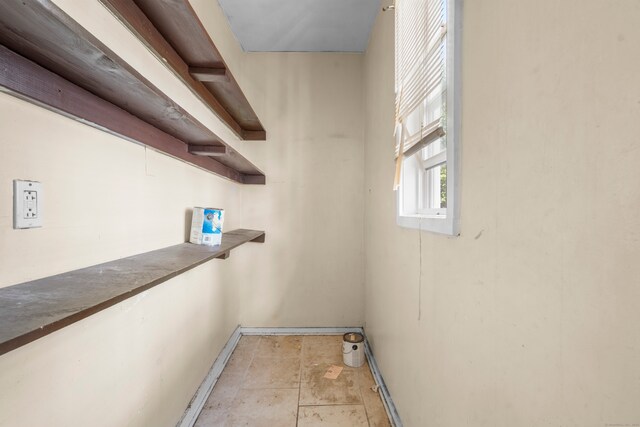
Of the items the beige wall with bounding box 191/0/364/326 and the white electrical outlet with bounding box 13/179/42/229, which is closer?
the white electrical outlet with bounding box 13/179/42/229

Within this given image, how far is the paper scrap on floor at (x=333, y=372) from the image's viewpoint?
1998 millimetres

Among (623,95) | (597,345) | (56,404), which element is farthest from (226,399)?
(623,95)

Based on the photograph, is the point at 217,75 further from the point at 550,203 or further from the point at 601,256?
the point at 601,256

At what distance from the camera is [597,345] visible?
48 centimetres

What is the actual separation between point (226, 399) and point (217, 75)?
1.84 m

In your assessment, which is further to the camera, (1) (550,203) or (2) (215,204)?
(2) (215,204)

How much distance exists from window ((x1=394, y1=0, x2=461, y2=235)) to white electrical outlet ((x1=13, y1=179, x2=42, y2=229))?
1164mm

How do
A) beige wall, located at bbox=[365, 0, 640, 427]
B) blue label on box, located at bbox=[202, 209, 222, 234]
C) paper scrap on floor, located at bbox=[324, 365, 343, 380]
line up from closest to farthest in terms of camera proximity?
beige wall, located at bbox=[365, 0, 640, 427] < blue label on box, located at bbox=[202, 209, 222, 234] < paper scrap on floor, located at bbox=[324, 365, 343, 380]

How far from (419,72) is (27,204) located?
1365 mm

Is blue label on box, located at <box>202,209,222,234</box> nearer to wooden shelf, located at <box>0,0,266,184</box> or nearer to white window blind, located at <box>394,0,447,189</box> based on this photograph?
wooden shelf, located at <box>0,0,266,184</box>

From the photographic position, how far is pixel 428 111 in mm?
1346

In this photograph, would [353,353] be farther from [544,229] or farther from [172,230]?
[544,229]

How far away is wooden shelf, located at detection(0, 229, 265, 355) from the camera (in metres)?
0.49

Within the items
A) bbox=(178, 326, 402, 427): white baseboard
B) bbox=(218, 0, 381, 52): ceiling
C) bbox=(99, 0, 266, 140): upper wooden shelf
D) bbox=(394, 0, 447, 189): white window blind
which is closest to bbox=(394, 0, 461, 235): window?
bbox=(394, 0, 447, 189): white window blind
